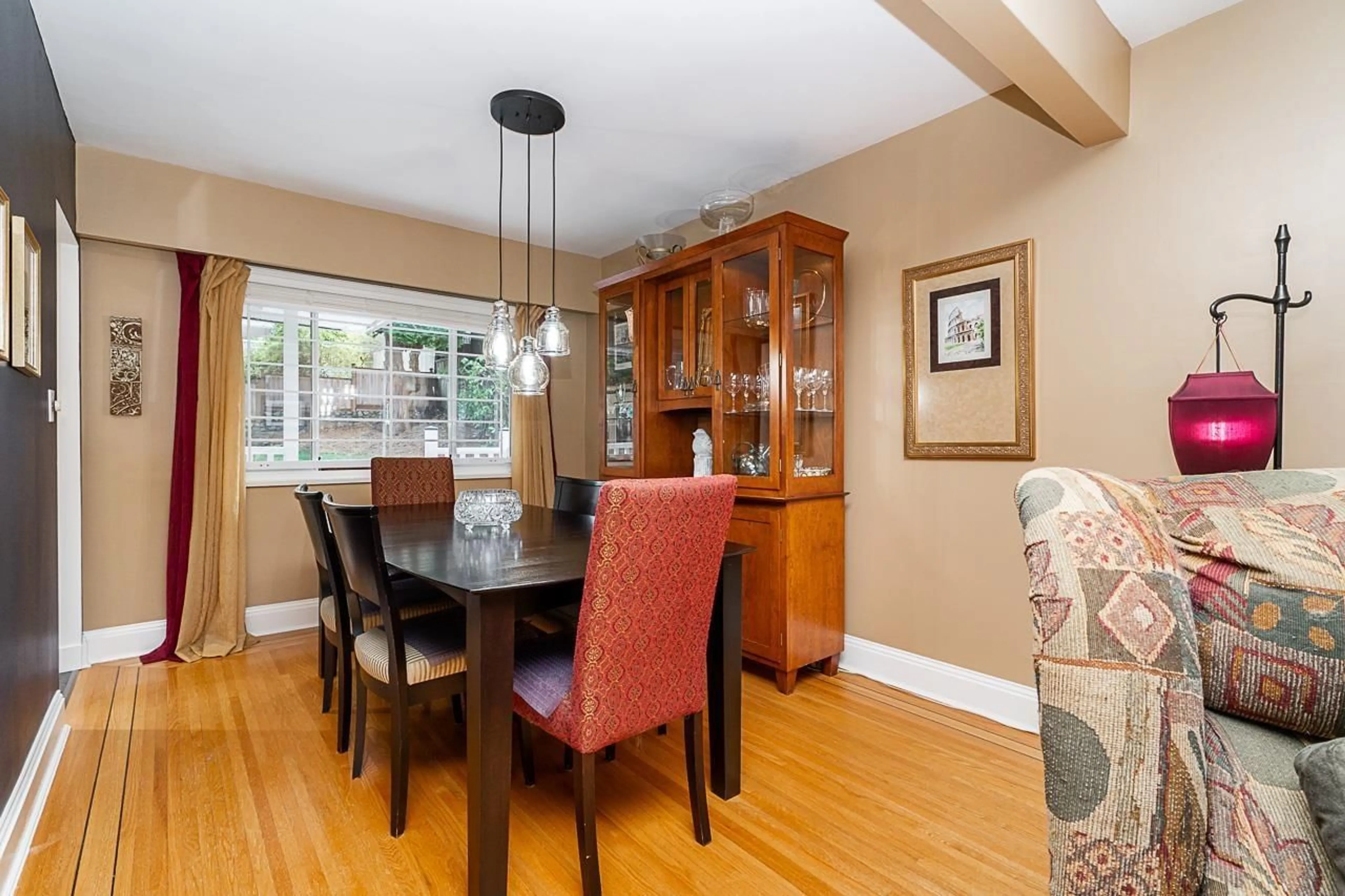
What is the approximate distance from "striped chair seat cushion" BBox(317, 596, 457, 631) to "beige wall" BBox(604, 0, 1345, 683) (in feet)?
6.02

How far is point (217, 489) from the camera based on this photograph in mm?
3279

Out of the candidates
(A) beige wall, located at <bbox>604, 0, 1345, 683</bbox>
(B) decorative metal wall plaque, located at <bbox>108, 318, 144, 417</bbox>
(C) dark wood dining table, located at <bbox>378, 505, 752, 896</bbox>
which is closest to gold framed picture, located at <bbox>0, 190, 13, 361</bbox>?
(C) dark wood dining table, located at <bbox>378, 505, 752, 896</bbox>

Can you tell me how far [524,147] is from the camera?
9.72 ft

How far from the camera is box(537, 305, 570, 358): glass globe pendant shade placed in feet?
8.70

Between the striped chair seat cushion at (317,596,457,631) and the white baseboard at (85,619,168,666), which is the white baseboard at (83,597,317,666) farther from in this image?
the striped chair seat cushion at (317,596,457,631)

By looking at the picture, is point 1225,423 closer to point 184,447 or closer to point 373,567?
point 373,567

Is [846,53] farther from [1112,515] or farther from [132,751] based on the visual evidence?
[132,751]

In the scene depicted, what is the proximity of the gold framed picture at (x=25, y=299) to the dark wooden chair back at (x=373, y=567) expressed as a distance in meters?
1.08

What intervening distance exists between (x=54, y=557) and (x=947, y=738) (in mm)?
3658

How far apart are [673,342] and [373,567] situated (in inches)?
83.6

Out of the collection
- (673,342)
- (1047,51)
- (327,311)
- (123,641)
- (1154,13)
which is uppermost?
(1154,13)

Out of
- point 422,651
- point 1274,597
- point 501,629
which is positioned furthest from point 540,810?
point 1274,597

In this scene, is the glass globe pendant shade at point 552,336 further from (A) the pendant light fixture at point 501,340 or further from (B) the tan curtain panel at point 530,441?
(B) the tan curtain panel at point 530,441

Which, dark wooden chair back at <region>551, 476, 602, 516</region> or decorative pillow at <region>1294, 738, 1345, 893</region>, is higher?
dark wooden chair back at <region>551, 476, 602, 516</region>
